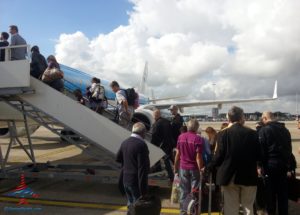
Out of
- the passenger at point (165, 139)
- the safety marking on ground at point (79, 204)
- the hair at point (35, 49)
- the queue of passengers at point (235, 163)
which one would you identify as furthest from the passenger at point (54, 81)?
the queue of passengers at point (235, 163)

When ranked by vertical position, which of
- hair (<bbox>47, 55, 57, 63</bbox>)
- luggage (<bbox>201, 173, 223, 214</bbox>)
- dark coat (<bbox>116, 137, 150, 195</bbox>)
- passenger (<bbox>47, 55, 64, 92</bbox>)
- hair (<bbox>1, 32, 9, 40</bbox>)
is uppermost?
hair (<bbox>1, 32, 9, 40</bbox>)

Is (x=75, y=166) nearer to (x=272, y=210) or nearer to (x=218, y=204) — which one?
(x=218, y=204)

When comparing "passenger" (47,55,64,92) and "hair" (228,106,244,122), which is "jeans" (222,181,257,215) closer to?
"hair" (228,106,244,122)

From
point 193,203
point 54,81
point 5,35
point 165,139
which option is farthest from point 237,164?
point 5,35

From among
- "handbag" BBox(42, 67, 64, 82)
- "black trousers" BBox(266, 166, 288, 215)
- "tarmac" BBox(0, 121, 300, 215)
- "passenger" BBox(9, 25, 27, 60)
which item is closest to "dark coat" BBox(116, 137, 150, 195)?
"tarmac" BBox(0, 121, 300, 215)

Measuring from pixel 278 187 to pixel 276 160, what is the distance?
1.49ft

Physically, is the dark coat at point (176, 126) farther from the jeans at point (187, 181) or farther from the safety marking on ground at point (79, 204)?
the jeans at point (187, 181)

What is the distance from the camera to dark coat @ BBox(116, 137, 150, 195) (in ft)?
16.5

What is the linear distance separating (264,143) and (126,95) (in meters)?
4.16

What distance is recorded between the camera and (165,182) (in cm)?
741

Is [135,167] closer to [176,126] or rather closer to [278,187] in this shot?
[278,187]

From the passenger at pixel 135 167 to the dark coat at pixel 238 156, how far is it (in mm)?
1020

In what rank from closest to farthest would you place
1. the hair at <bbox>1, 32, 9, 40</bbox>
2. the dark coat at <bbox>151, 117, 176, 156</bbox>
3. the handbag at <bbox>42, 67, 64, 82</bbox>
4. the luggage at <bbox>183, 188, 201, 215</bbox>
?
the luggage at <bbox>183, 188, 201, 215</bbox>, the dark coat at <bbox>151, 117, 176, 156</bbox>, the handbag at <bbox>42, 67, 64, 82</bbox>, the hair at <bbox>1, 32, 9, 40</bbox>

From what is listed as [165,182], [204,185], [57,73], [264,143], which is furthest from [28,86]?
[264,143]
